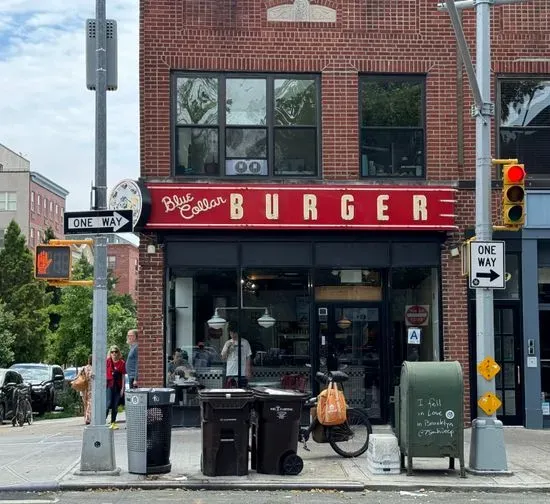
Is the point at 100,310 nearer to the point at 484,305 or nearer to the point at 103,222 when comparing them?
the point at 103,222

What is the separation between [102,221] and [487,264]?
5.21 m

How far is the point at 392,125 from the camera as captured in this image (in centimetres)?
1705

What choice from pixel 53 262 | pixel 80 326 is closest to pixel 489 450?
pixel 53 262

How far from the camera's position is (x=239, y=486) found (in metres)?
11.1

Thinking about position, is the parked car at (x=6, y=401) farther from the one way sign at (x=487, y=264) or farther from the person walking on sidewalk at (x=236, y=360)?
the one way sign at (x=487, y=264)

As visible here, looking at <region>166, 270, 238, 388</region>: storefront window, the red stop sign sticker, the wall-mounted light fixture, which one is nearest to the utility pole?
the red stop sign sticker

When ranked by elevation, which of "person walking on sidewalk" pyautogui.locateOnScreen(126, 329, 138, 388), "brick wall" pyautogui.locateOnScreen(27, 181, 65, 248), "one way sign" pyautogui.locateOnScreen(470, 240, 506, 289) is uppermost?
"brick wall" pyautogui.locateOnScreen(27, 181, 65, 248)

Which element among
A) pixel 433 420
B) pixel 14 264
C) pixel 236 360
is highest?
pixel 14 264

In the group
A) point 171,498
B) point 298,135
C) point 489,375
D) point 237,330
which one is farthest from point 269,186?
point 171,498

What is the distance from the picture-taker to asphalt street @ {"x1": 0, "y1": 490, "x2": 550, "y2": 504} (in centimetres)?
1041

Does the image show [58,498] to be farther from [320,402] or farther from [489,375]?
[489,375]

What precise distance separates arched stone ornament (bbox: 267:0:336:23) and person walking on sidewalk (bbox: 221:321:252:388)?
582 centimetres

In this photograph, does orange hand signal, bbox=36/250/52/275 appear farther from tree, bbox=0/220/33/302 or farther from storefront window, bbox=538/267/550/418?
tree, bbox=0/220/33/302

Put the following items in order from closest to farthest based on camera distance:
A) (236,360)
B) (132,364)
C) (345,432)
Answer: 1. (345,432)
2. (236,360)
3. (132,364)
